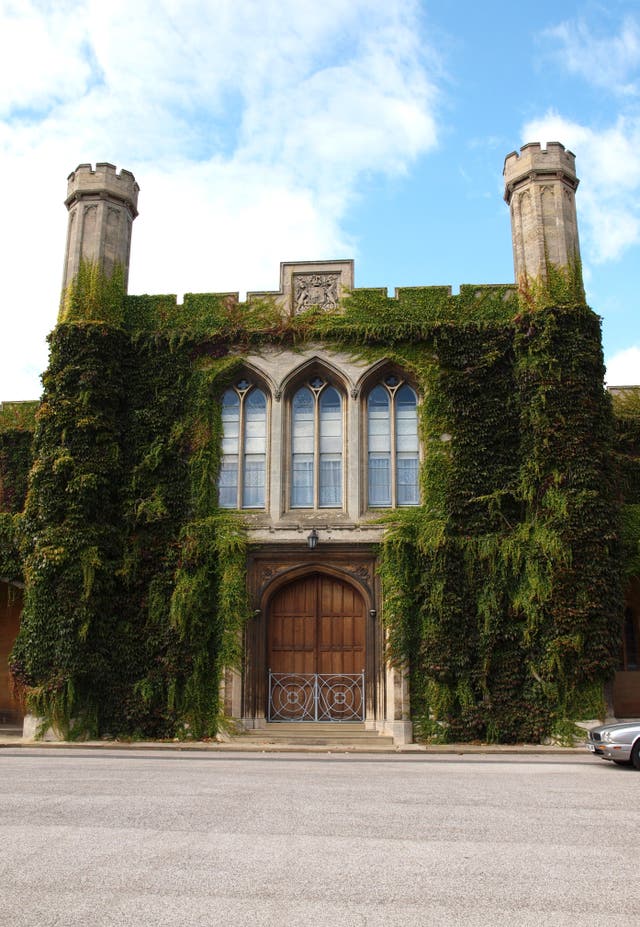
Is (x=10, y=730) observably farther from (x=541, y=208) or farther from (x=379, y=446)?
(x=541, y=208)

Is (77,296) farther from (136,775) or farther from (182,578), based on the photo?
(136,775)

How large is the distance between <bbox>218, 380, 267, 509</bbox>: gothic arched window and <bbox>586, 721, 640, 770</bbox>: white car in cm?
770

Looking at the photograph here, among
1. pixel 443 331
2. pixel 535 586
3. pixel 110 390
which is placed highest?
pixel 443 331

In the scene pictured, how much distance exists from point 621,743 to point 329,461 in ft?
25.4

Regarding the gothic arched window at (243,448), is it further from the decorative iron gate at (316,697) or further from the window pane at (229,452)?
the decorative iron gate at (316,697)

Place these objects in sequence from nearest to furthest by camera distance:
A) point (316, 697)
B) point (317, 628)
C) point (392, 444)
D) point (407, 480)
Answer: point (316, 697)
point (317, 628)
point (407, 480)
point (392, 444)

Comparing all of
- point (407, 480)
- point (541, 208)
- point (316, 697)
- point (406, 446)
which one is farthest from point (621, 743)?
point (541, 208)

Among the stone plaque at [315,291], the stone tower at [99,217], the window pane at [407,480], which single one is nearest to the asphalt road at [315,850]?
the window pane at [407,480]

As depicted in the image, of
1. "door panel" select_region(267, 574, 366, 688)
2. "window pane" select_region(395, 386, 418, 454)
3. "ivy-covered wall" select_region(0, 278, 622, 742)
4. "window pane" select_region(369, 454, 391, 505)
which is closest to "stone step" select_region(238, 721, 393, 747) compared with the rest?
"ivy-covered wall" select_region(0, 278, 622, 742)

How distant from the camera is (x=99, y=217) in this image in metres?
17.8

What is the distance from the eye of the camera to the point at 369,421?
16828 millimetres

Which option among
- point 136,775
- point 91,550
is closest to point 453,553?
point 91,550

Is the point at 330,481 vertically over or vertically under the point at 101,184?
under

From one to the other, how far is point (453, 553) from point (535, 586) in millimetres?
1531
